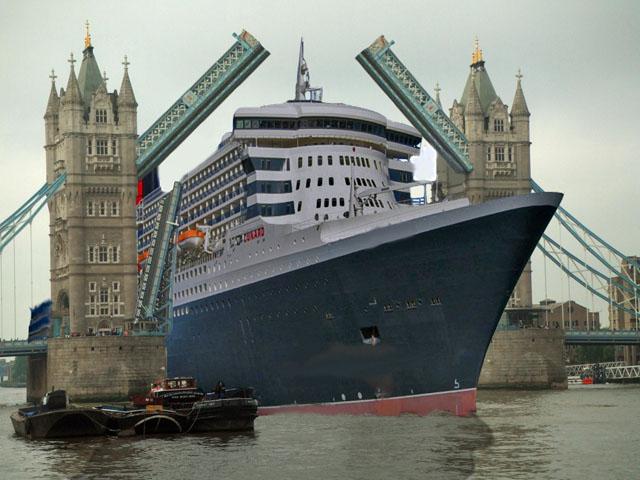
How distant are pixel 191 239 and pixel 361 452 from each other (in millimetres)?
40147

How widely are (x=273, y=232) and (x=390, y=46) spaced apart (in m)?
42.0

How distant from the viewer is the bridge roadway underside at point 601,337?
112 m

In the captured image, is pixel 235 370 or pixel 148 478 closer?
pixel 148 478

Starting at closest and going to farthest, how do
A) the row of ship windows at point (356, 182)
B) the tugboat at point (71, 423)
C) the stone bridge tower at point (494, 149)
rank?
1. the tugboat at point (71, 423)
2. the row of ship windows at point (356, 182)
3. the stone bridge tower at point (494, 149)

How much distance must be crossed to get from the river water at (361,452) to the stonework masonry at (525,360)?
4214cm

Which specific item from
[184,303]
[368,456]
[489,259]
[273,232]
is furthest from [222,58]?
[368,456]

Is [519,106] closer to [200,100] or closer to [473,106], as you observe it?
[473,106]

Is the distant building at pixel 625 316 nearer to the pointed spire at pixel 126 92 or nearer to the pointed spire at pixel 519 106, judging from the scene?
the pointed spire at pixel 519 106

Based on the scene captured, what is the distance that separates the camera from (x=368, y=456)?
42.8 m

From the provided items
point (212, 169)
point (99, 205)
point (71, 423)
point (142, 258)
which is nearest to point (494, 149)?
point (142, 258)

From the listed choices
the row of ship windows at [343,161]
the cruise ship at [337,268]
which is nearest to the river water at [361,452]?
the cruise ship at [337,268]

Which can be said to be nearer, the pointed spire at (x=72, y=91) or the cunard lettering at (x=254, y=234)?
the cunard lettering at (x=254, y=234)

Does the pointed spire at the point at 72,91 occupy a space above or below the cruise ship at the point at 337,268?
above

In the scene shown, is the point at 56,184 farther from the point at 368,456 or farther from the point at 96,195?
the point at 368,456
